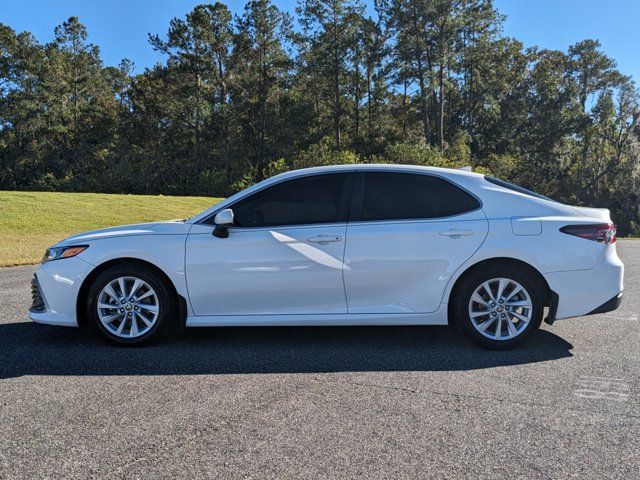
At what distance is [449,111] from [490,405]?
62.6 m

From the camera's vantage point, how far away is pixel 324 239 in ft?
15.3

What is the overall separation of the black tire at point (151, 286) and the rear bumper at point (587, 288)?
3.29m

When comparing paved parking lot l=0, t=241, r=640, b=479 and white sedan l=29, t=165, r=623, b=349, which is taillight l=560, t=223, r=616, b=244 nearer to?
white sedan l=29, t=165, r=623, b=349

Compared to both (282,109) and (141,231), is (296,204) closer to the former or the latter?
(141,231)

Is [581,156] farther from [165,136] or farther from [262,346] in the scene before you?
[262,346]

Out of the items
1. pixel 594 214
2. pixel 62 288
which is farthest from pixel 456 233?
pixel 62 288

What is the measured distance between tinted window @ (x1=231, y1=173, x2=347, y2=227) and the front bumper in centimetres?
147

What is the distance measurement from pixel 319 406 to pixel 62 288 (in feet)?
8.75

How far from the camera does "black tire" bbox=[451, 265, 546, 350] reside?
4.63 m

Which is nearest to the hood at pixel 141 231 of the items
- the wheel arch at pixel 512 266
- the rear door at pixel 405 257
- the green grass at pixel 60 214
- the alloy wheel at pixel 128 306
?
the alloy wheel at pixel 128 306

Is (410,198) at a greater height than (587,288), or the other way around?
(410,198)

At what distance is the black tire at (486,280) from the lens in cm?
463

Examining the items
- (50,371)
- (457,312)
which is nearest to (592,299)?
(457,312)

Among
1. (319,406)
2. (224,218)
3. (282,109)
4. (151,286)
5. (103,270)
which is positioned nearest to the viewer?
(319,406)
